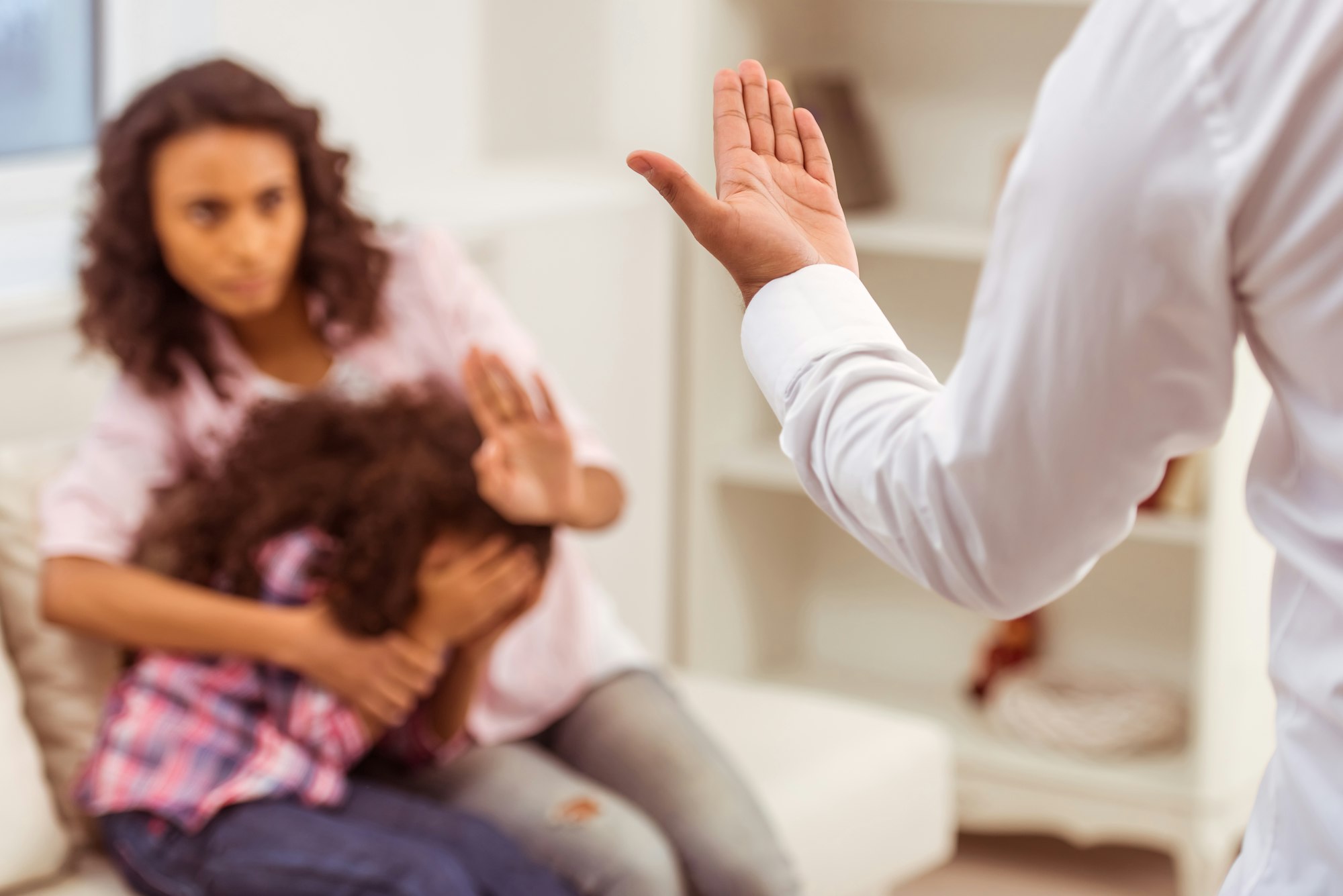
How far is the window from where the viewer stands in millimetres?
2248

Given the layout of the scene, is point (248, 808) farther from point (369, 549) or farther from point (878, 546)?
point (878, 546)

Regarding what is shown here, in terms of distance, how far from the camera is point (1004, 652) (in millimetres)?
2727

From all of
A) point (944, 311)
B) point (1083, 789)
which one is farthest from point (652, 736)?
point (944, 311)

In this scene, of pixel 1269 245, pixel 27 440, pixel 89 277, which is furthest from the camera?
pixel 27 440

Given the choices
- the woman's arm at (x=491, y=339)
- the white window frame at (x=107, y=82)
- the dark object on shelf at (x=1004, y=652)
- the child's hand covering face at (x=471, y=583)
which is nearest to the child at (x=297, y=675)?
the child's hand covering face at (x=471, y=583)

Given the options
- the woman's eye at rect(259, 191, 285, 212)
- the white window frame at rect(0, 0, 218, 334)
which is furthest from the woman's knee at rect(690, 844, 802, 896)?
the white window frame at rect(0, 0, 218, 334)

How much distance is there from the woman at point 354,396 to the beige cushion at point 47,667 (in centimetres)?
6

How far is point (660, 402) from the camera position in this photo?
8.64 ft

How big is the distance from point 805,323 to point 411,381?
3.69 ft

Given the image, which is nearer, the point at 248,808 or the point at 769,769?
the point at 248,808

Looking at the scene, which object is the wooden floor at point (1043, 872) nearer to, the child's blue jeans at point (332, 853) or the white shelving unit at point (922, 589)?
the white shelving unit at point (922, 589)

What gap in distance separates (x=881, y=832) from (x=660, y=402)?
90cm

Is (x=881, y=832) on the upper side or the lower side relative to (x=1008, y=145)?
lower

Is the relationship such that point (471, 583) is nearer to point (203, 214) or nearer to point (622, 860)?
point (622, 860)
